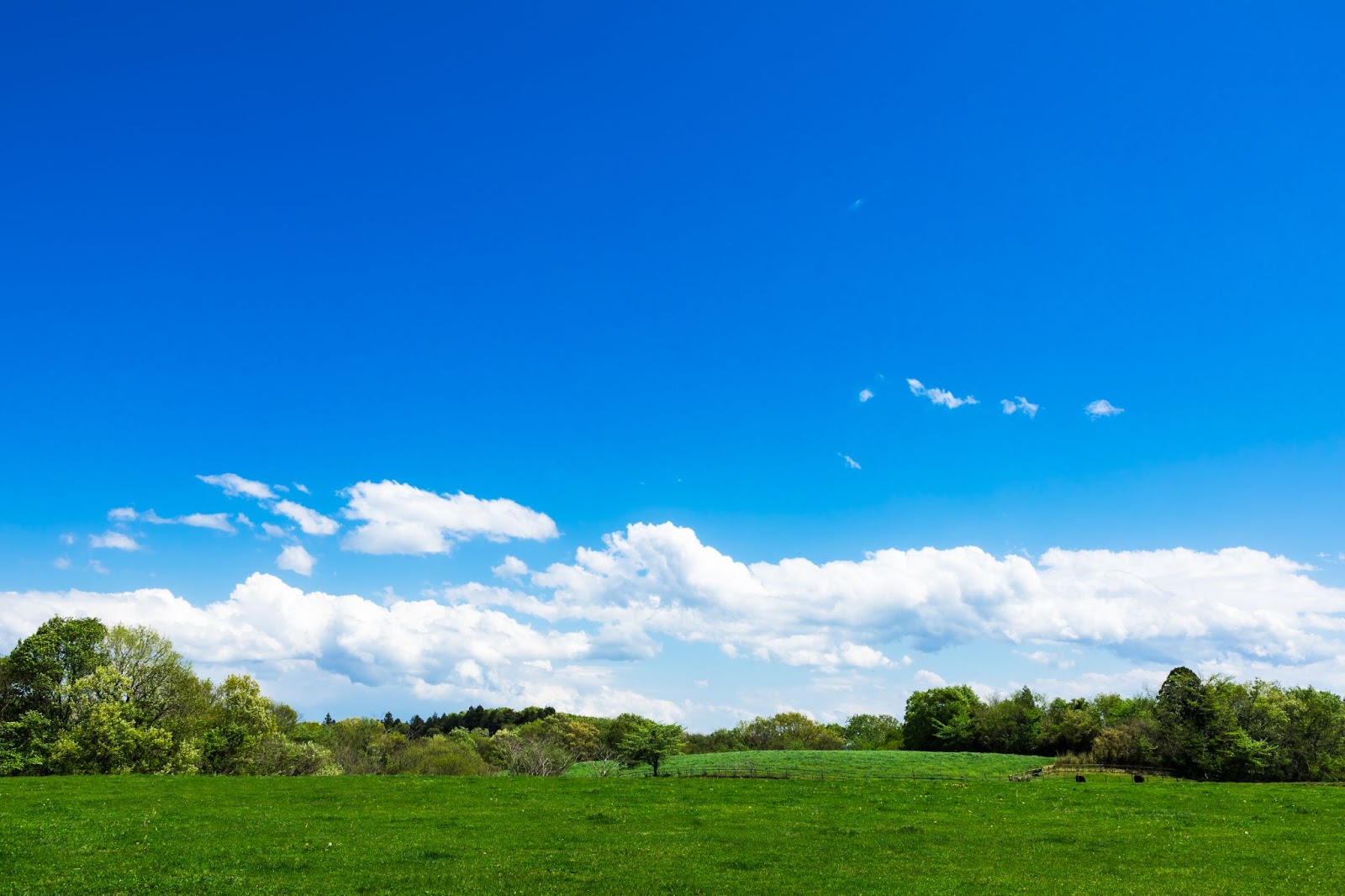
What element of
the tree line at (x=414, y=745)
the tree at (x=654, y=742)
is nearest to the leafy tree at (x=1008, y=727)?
A: the tree line at (x=414, y=745)

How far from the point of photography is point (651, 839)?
28.5 metres

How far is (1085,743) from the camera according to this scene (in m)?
94.6

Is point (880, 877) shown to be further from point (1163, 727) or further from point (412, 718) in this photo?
point (412, 718)

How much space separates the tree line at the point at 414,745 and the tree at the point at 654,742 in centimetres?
12

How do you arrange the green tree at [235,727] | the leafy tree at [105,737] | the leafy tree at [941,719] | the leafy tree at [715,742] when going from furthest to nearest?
the leafy tree at [715,742]
the leafy tree at [941,719]
the green tree at [235,727]
the leafy tree at [105,737]

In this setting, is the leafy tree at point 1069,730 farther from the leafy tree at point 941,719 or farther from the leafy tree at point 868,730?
the leafy tree at point 868,730

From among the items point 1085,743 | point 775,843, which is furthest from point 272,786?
point 1085,743

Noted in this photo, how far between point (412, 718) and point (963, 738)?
141694 millimetres

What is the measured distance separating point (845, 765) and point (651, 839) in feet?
216

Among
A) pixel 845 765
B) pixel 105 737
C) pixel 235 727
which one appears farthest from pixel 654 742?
pixel 105 737

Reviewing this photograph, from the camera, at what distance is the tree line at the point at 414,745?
58.9 meters

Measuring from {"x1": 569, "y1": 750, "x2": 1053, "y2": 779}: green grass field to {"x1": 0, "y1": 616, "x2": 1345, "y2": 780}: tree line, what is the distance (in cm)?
614

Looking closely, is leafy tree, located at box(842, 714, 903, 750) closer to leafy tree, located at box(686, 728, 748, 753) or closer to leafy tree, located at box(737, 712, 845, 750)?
leafy tree, located at box(737, 712, 845, 750)

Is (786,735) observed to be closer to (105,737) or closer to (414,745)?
(414,745)
